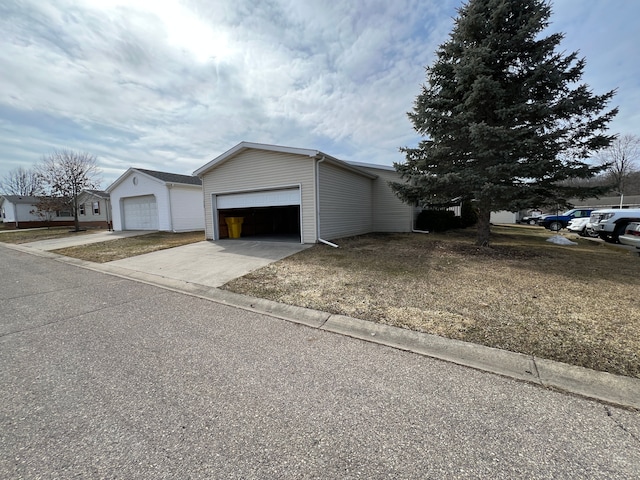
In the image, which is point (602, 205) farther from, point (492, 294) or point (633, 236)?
point (492, 294)

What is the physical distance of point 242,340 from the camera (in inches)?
132

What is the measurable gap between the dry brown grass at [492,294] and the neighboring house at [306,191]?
2649 mm

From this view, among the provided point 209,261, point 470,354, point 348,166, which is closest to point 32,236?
point 209,261

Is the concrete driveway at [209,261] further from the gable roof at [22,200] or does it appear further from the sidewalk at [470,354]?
the gable roof at [22,200]

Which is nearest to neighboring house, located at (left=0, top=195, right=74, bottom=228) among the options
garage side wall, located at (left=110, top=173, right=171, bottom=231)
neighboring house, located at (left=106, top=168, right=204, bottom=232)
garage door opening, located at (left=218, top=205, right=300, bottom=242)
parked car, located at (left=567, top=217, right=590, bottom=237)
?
garage side wall, located at (left=110, top=173, right=171, bottom=231)

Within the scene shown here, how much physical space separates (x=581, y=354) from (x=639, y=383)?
17.6 inches

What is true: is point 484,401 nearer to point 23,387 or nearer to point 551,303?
point 551,303

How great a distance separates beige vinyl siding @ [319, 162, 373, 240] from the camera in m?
10.4

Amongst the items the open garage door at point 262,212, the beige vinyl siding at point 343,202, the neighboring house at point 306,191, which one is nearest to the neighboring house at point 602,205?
the neighboring house at point 306,191

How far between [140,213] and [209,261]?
14.4m

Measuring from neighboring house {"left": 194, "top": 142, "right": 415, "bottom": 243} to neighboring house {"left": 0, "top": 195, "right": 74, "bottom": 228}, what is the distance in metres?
28.5

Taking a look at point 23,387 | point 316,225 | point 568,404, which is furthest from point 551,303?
point 316,225

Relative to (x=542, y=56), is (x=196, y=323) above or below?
below

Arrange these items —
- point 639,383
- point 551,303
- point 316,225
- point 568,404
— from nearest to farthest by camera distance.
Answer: point 568,404 < point 639,383 < point 551,303 < point 316,225
